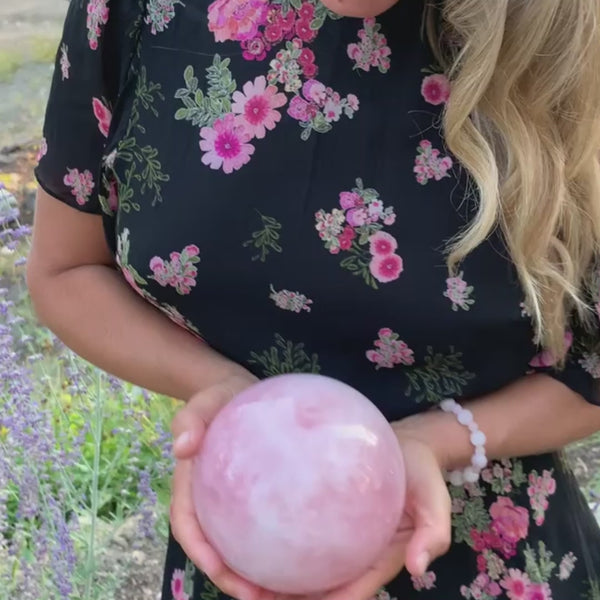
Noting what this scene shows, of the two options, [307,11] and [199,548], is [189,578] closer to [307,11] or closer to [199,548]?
[199,548]

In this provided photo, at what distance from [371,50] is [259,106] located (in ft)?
0.39

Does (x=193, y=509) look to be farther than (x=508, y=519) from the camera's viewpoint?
No

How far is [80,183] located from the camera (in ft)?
3.08

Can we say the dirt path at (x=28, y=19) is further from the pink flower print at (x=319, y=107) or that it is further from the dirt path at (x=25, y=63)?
the pink flower print at (x=319, y=107)

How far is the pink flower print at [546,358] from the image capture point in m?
0.88

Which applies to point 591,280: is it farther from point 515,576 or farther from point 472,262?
point 515,576

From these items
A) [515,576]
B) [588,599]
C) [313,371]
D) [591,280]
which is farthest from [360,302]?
[588,599]

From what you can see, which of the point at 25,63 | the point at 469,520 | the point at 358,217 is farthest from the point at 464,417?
the point at 25,63

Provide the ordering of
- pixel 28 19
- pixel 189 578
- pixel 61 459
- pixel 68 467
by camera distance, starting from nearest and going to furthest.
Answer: pixel 189 578 → pixel 61 459 → pixel 68 467 → pixel 28 19

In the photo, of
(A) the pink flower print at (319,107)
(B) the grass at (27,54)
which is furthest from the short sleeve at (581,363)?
(B) the grass at (27,54)

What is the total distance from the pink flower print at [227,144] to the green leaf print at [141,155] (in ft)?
0.17

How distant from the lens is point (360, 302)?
0.84 meters

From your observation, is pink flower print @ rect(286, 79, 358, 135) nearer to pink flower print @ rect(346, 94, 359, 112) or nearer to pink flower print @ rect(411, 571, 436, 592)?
pink flower print @ rect(346, 94, 359, 112)

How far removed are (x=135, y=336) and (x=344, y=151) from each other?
1.08 feet
